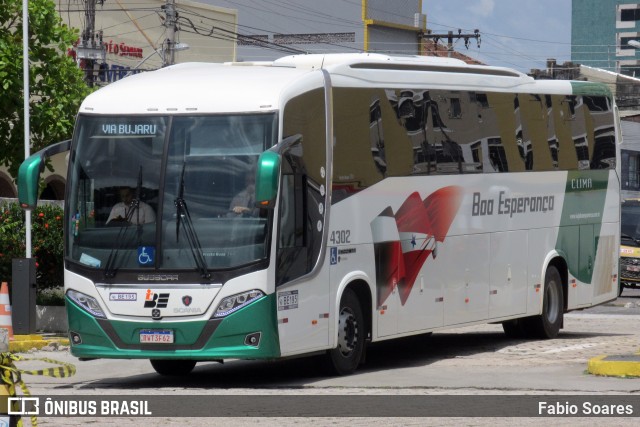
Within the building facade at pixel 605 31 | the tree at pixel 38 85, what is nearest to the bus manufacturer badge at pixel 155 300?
the tree at pixel 38 85

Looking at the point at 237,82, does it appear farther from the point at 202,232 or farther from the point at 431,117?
the point at 431,117

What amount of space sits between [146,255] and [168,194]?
2.22ft

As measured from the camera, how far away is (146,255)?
550 inches

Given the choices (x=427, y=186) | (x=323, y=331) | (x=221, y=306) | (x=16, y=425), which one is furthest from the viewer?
(x=427, y=186)

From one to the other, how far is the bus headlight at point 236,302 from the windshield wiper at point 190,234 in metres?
0.32

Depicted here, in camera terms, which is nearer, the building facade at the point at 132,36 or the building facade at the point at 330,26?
the building facade at the point at 132,36

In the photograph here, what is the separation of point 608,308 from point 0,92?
1445 centimetres

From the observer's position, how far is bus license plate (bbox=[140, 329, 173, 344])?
13.8m

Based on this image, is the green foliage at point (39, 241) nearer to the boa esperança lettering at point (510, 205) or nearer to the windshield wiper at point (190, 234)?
the boa esperança lettering at point (510, 205)

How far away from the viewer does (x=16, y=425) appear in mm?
7895

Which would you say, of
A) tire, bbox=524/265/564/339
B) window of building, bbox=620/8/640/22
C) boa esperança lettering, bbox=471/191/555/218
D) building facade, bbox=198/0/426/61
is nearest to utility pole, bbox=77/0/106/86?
tire, bbox=524/265/564/339

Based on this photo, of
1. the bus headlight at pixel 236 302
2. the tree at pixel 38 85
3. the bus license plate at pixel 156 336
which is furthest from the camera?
the tree at pixel 38 85

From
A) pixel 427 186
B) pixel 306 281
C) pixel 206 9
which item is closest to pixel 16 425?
pixel 306 281

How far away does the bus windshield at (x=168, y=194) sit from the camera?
13742 mm
